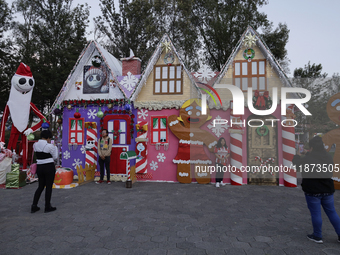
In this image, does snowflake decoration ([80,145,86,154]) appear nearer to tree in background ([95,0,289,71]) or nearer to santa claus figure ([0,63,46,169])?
santa claus figure ([0,63,46,169])

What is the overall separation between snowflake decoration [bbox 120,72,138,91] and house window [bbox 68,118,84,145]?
88.4 inches

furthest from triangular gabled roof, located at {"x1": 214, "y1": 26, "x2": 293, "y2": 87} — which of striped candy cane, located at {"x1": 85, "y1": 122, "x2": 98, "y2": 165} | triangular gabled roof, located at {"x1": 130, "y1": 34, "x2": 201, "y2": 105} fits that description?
striped candy cane, located at {"x1": 85, "y1": 122, "x2": 98, "y2": 165}

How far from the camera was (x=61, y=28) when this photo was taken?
17.8m

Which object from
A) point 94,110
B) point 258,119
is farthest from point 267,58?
point 94,110

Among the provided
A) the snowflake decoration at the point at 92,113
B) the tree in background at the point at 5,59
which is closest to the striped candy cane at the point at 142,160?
the snowflake decoration at the point at 92,113

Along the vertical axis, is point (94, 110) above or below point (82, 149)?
above

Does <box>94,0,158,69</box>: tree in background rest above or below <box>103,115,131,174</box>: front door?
above

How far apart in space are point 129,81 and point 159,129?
237 cm

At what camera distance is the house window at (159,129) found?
9227mm

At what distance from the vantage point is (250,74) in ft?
29.4

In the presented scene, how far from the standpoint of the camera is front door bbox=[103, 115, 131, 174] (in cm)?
939

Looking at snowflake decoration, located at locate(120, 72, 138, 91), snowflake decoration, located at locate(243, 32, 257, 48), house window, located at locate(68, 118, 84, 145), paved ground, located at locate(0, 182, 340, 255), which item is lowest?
paved ground, located at locate(0, 182, 340, 255)

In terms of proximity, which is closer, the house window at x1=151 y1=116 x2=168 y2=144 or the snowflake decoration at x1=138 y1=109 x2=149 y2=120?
the house window at x1=151 y1=116 x2=168 y2=144

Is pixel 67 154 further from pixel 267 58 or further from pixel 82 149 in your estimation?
pixel 267 58
